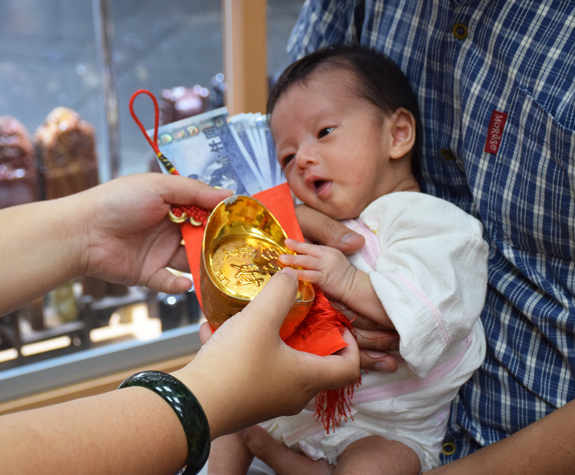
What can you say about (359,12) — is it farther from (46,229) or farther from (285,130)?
(46,229)

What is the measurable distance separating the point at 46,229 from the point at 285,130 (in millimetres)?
477

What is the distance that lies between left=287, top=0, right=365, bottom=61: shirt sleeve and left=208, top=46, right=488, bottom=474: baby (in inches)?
6.7

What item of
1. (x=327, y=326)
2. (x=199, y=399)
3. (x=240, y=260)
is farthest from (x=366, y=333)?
(x=199, y=399)

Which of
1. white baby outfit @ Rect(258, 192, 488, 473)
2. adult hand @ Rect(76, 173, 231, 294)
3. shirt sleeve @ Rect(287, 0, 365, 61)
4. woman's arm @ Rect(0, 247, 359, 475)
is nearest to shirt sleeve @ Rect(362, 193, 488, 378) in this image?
white baby outfit @ Rect(258, 192, 488, 473)

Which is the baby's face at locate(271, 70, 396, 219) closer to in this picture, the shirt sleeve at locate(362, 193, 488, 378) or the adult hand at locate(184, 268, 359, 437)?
the shirt sleeve at locate(362, 193, 488, 378)

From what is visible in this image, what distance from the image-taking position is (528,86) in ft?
2.39

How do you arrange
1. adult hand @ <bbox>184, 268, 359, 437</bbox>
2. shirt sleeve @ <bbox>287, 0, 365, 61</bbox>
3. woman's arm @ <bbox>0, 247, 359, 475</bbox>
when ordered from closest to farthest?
woman's arm @ <bbox>0, 247, 359, 475</bbox>
adult hand @ <bbox>184, 268, 359, 437</bbox>
shirt sleeve @ <bbox>287, 0, 365, 61</bbox>

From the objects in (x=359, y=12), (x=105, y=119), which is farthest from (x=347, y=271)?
(x=105, y=119)

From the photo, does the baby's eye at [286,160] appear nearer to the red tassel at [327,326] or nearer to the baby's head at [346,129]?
the baby's head at [346,129]

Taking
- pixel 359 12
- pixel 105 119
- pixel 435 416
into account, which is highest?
pixel 359 12

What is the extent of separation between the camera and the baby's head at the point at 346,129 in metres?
0.89

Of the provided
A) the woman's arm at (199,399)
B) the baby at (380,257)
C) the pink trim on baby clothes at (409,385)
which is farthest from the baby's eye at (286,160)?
the pink trim on baby clothes at (409,385)

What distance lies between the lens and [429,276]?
0.76 meters

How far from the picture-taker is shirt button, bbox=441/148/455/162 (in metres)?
0.90
